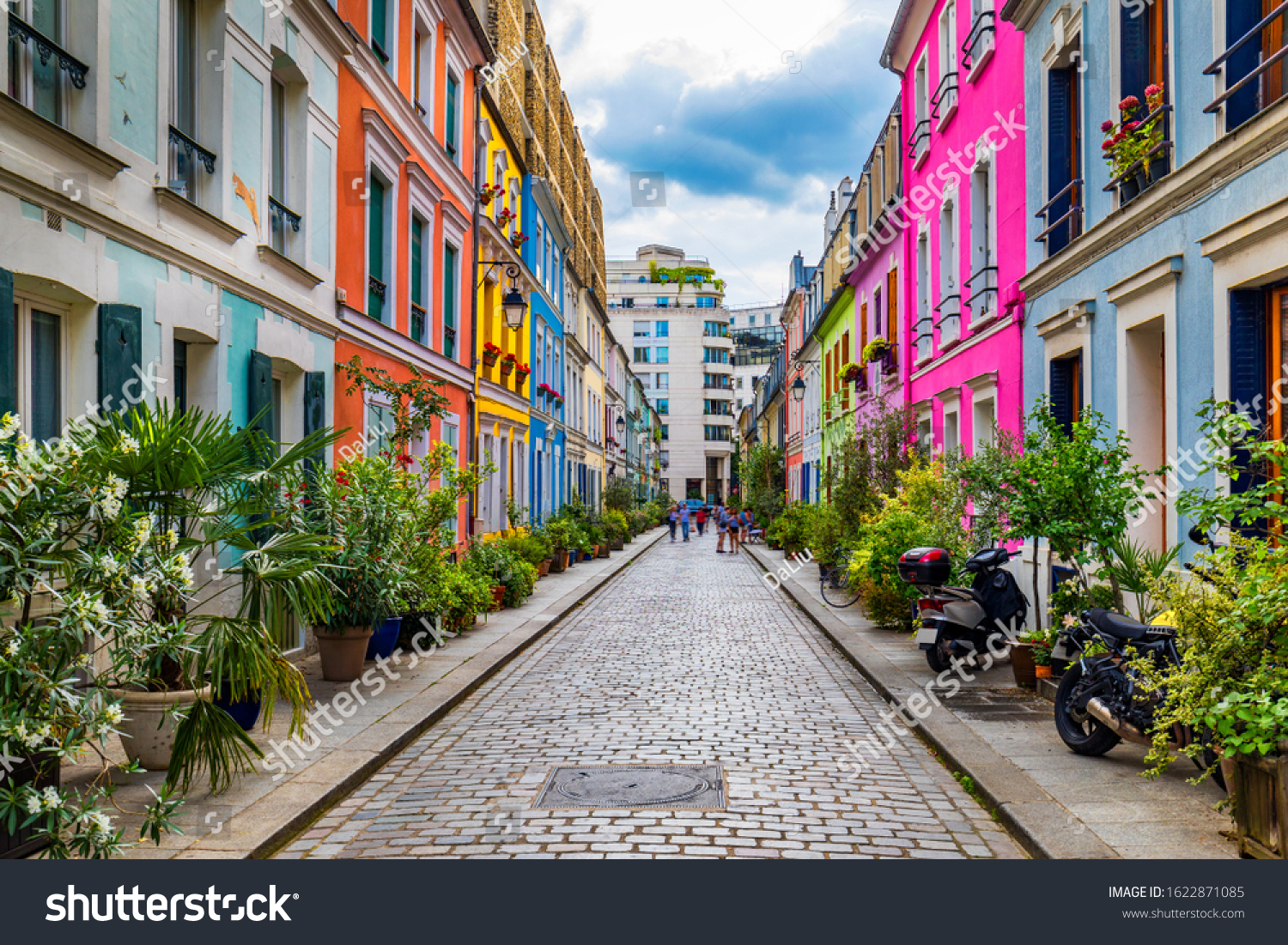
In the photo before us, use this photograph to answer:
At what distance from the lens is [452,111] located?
17.4m

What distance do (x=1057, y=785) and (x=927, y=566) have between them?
4407mm

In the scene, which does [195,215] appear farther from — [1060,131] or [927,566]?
[1060,131]

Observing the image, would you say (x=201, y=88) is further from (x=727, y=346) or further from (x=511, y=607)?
(x=727, y=346)

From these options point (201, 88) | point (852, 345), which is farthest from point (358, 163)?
point (852, 345)

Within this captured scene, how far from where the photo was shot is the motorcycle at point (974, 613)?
30.5 feet

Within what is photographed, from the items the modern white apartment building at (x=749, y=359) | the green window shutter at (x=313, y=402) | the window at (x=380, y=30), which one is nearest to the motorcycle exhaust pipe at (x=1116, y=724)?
the green window shutter at (x=313, y=402)

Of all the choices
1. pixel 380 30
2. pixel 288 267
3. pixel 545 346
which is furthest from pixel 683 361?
pixel 288 267

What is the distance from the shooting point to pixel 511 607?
15.7m

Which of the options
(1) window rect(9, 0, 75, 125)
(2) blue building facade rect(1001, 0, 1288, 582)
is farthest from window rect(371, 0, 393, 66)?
(2) blue building facade rect(1001, 0, 1288, 582)

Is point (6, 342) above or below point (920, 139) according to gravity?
below

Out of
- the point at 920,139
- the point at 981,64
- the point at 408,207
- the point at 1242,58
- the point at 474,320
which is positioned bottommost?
the point at 1242,58

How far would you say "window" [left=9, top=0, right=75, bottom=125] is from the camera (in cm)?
595

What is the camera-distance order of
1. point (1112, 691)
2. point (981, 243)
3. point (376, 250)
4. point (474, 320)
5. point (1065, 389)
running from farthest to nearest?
point (474, 320)
point (981, 243)
point (376, 250)
point (1065, 389)
point (1112, 691)

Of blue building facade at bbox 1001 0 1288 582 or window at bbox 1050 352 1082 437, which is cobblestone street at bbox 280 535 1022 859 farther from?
window at bbox 1050 352 1082 437
